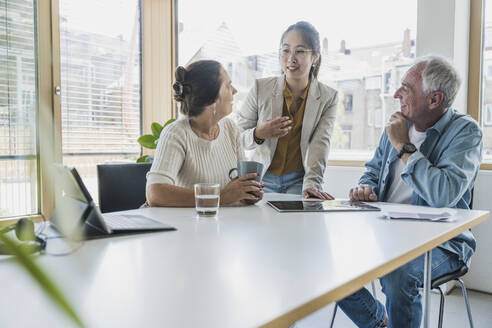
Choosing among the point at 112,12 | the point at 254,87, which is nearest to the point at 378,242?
the point at 254,87

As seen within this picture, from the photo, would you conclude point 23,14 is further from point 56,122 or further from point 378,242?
point 378,242

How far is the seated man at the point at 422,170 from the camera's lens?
1420mm

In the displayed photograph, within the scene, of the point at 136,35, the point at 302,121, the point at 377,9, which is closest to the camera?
the point at 302,121

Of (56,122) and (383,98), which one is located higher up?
(383,98)

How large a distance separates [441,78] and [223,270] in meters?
1.33

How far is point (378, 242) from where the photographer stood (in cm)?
96

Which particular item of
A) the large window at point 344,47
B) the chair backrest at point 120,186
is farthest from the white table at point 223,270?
the large window at point 344,47

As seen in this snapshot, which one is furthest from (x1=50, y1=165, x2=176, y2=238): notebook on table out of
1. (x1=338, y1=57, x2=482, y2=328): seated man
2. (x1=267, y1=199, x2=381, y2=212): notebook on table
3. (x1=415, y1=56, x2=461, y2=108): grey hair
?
(x1=415, y1=56, x2=461, y2=108): grey hair

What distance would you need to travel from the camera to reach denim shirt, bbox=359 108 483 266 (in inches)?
58.0

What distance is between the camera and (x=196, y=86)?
5.62 ft

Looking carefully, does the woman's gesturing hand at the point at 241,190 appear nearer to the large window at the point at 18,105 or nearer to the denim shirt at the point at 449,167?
the denim shirt at the point at 449,167

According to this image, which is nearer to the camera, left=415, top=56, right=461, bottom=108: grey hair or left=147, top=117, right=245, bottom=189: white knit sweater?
left=147, top=117, right=245, bottom=189: white knit sweater

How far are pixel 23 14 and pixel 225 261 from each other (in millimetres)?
2911

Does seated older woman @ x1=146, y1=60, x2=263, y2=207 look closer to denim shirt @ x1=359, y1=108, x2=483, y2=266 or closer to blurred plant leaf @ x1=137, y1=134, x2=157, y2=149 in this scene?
denim shirt @ x1=359, y1=108, x2=483, y2=266
